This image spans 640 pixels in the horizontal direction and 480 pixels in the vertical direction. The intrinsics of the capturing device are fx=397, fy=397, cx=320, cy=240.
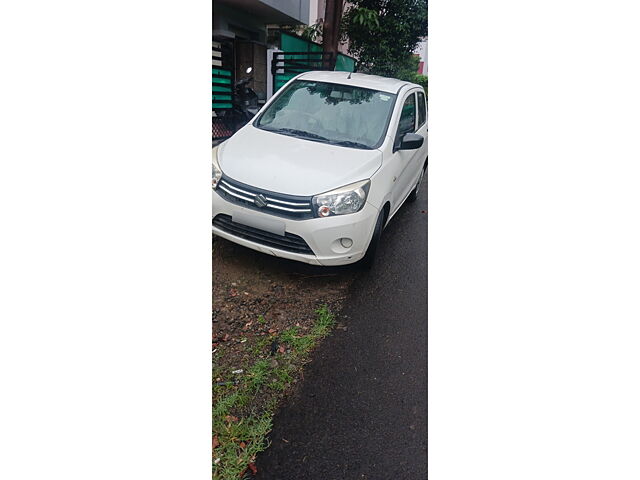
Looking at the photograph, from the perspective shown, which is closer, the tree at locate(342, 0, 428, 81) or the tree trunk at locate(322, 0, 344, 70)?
the tree at locate(342, 0, 428, 81)

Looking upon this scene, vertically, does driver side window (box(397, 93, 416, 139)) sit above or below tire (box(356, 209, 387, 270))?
above

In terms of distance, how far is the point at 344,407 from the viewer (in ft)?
5.46

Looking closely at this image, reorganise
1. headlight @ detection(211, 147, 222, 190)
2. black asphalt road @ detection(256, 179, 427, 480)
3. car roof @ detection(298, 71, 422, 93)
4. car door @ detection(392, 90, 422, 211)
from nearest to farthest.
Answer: black asphalt road @ detection(256, 179, 427, 480)
headlight @ detection(211, 147, 222, 190)
car door @ detection(392, 90, 422, 211)
car roof @ detection(298, 71, 422, 93)

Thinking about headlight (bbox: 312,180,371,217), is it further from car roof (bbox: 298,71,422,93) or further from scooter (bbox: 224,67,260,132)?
car roof (bbox: 298,71,422,93)

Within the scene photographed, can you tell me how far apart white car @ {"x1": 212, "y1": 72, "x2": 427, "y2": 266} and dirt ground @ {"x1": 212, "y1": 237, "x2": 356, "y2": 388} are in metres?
0.17

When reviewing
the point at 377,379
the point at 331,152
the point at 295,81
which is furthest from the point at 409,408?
the point at 295,81

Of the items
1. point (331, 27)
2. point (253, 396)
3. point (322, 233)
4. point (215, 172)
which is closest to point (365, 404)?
point (253, 396)

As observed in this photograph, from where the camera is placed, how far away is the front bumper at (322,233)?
7.72 ft

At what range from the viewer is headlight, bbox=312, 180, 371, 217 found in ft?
7.70

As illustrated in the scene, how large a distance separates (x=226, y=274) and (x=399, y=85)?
6.41 feet

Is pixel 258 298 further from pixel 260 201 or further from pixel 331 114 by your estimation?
Answer: pixel 331 114

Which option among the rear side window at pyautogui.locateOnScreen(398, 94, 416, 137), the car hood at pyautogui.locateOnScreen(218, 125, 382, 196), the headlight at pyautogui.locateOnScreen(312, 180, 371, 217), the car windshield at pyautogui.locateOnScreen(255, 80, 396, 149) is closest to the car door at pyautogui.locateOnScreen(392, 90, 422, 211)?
the rear side window at pyautogui.locateOnScreen(398, 94, 416, 137)

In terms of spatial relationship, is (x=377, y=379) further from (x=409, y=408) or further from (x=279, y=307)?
(x=279, y=307)

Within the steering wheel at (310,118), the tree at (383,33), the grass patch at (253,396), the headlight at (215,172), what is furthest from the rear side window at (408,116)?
the grass patch at (253,396)
